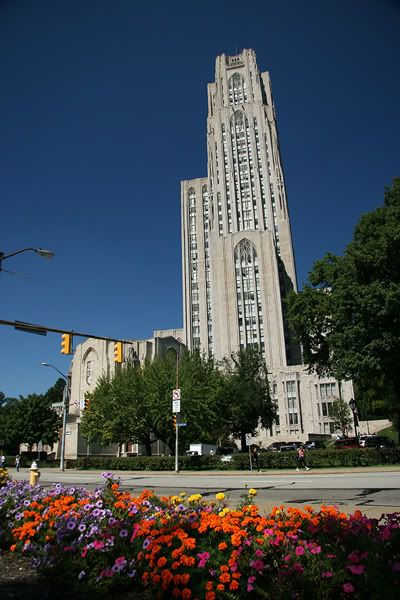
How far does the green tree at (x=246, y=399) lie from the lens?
156 ft

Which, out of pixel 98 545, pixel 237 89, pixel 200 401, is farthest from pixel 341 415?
pixel 237 89

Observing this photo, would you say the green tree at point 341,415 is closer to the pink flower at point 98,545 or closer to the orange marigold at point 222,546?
the pink flower at point 98,545

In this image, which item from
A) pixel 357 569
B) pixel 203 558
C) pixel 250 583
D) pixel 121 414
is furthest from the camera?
pixel 121 414

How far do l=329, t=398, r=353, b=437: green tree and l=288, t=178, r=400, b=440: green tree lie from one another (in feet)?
139

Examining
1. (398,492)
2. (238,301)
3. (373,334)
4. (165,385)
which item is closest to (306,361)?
(373,334)

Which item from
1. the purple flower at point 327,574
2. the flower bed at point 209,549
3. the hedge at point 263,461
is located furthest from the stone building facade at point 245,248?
the purple flower at point 327,574

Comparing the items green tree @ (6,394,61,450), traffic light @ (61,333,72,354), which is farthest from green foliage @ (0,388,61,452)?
traffic light @ (61,333,72,354)

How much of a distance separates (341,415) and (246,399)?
107 ft

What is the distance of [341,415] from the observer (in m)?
73.5

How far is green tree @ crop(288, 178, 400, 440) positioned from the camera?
1116 inches

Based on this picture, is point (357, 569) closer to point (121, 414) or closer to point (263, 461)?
point (263, 461)

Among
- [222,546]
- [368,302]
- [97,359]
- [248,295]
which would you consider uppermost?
[248,295]

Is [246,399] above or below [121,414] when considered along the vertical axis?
above

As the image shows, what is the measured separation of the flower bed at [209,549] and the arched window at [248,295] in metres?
101
